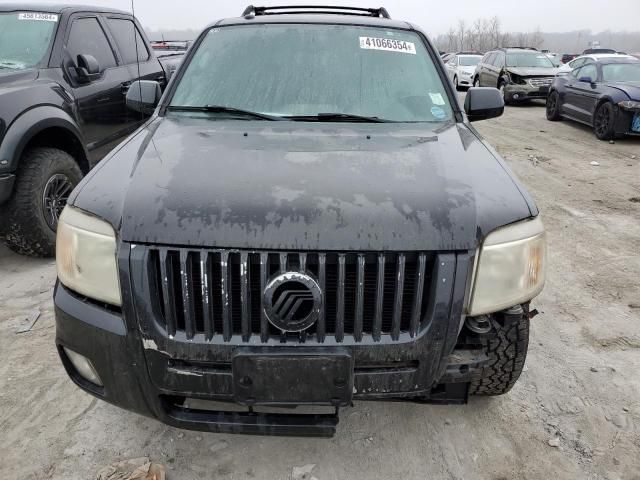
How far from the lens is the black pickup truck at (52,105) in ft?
11.9

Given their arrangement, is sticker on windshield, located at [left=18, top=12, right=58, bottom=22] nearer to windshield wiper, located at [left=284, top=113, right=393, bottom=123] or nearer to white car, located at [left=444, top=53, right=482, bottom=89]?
windshield wiper, located at [left=284, top=113, right=393, bottom=123]

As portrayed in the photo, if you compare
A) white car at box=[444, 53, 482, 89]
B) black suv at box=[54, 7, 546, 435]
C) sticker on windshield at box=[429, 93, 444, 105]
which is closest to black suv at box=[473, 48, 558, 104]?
white car at box=[444, 53, 482, 89]

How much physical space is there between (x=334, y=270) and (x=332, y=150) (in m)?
0.71

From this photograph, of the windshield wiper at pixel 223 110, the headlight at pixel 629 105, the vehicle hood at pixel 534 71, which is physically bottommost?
the headlight at pixel 629 105

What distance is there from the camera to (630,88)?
8469 millimetres

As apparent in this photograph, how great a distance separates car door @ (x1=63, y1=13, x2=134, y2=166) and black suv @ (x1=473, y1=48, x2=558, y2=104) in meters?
10.9

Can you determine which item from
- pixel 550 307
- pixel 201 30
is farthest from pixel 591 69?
pixel 201 30

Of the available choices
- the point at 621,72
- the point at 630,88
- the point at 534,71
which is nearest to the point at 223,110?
the point at 630,88

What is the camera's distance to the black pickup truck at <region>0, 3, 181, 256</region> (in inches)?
143

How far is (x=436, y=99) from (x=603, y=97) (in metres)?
7.72

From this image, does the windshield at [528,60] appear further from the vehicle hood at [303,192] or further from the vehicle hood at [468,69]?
the vehicle hood at [303,192]

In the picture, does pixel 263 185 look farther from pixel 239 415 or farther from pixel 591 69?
pixel 591 69

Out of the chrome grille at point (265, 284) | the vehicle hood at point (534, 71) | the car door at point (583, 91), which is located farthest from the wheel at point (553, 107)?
the chrome grille at point (265, 284)

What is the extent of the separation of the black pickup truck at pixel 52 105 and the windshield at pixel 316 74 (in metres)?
0.59
